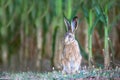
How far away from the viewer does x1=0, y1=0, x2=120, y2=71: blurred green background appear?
351 inches

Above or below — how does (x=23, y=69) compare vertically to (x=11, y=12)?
below

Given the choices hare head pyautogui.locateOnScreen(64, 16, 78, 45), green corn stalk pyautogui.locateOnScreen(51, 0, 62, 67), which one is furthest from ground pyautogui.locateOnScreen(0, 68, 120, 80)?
green corn stalk pyautogui.locateOnScreen(51, 0, 62, 67)

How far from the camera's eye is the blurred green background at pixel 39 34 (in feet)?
29.2

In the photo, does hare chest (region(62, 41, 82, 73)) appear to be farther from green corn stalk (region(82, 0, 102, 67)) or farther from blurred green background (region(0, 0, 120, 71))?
blurred green background (region(0, 0, 120, 71))

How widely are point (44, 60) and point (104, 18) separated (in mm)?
2410

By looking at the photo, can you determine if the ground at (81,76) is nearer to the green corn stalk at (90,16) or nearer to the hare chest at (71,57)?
the hare chest at (71,57)

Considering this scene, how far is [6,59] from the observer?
962 cm

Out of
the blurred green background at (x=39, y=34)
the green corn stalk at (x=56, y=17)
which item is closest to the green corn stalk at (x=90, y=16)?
the blurred green background at (x=39, y=34)

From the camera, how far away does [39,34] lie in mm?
9555

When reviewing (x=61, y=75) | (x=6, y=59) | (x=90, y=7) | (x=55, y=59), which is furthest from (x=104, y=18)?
(x=6, y=59)

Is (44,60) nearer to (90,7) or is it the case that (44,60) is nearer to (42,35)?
(42,35)

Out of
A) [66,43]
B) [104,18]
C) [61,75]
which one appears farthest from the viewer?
[104,18]

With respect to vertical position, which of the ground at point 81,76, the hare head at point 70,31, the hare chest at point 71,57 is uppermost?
the hare head at point 70,31

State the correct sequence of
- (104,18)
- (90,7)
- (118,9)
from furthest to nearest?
(118,9) → (90,7) → (104,18)
